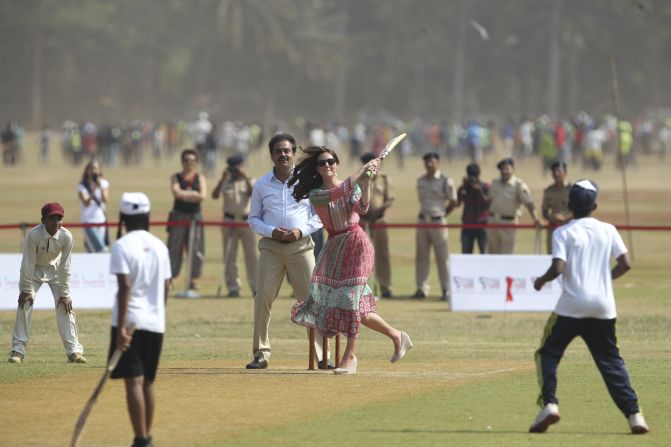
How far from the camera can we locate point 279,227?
491 inches

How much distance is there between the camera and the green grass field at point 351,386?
31.5 feet

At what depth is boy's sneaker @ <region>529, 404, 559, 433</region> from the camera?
936cm

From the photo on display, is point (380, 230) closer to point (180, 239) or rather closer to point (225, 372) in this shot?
point (180, 239)

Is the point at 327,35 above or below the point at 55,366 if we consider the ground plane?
above

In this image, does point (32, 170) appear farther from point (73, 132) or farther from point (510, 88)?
point (510, 88)

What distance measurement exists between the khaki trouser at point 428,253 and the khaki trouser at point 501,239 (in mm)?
672

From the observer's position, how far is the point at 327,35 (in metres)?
99.6

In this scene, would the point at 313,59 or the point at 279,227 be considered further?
the point at 313,59

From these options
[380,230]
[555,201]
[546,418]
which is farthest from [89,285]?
[546,418]

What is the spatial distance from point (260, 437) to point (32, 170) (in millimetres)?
48781

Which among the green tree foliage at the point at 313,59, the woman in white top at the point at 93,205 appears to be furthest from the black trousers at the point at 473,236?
the green tree foliage at the point at 313,59

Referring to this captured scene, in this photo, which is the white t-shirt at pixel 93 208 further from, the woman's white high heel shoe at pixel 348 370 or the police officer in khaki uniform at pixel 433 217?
the woman's white high heel shoe at pixel 348 370

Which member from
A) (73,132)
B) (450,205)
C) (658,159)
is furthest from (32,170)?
(450,205)

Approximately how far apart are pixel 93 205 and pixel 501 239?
596 cm
